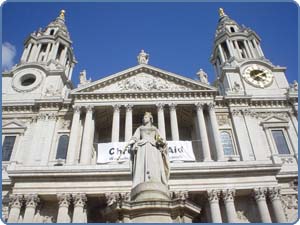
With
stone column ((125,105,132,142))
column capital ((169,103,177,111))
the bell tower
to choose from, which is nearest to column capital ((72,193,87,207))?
stone column ((125,105,132,142))

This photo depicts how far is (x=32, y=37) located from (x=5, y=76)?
25.3 feet

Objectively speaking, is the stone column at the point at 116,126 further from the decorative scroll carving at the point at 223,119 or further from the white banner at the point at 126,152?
the decorative scroll carving at the point at 223,119

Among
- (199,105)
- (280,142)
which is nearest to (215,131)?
(199,105)

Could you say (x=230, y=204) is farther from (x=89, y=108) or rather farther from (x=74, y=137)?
(x=89, y=108)

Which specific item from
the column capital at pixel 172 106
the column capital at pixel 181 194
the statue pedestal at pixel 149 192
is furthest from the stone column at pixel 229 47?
the statue pedestal at pixel 149 192

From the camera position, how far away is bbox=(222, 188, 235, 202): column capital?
70.5 ft

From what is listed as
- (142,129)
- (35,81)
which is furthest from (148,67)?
(142,129)

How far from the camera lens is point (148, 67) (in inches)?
1294

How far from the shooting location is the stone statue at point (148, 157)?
9500 mm

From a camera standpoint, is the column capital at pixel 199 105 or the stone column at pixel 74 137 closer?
the stone column at pixel 74 137

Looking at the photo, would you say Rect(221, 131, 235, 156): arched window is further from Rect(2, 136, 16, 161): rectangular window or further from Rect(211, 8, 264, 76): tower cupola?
Rect(2, 136, 16, 161): rectangular window

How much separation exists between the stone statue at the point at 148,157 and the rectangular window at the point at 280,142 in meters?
21.7

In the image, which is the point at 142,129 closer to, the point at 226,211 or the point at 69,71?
the point at 226,211

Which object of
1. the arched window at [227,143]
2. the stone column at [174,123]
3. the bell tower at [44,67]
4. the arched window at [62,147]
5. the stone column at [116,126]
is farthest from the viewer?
the bell tower at [44,67]
